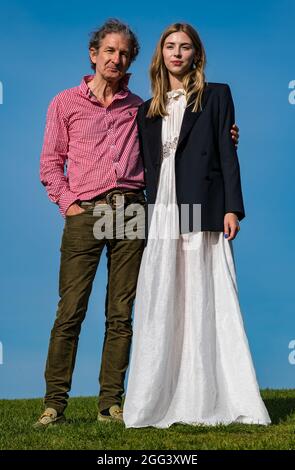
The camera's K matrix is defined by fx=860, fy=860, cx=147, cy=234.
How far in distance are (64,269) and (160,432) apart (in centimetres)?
154

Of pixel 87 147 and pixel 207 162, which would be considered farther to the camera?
pixel 87 147

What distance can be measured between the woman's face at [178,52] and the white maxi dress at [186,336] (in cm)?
59

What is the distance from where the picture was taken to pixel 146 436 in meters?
5.75

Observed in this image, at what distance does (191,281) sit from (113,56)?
6.10 ft

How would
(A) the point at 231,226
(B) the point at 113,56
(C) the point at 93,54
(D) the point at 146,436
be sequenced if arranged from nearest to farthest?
(D) the point at 146,436, (A) the point at 231,226, (B) the point at 113,56, (C) the point at 93,54

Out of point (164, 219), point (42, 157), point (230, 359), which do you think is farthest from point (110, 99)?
point (230, 359)

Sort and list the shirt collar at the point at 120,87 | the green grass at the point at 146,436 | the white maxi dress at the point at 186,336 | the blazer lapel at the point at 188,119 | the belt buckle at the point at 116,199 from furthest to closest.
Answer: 1. the shirt collar at the point at 120,87
2. the belt buckle at the point at 116,199
3. the blazer lapel at the point at 188,119
4. the white maxi dress at the point at 186,336
5. the green grass at the point at 146,436

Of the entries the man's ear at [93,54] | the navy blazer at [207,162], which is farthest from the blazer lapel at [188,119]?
the man's ear at [93,54]

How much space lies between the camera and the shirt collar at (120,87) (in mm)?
6828

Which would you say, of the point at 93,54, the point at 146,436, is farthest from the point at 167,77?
the point at 146,436

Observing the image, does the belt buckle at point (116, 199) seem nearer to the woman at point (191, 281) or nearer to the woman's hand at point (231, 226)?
the woman at point (191, 281)

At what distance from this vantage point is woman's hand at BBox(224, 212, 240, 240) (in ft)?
20.4

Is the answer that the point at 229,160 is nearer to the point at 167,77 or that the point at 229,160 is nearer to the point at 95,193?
the point at 167,77

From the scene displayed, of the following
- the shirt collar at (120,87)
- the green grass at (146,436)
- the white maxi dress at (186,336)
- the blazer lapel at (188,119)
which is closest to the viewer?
the green grass at (146,436)
